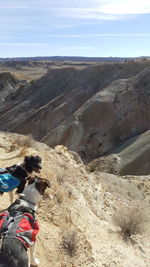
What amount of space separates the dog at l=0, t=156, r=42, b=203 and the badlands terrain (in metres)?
1.12

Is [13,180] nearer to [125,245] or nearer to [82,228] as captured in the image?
[82,228]

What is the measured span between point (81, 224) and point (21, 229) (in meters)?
4.29

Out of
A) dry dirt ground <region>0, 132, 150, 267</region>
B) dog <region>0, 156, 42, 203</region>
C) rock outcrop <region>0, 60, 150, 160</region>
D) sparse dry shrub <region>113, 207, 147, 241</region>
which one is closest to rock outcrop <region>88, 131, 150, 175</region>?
rock outcrop <region>0, 60, 150, 160</region>

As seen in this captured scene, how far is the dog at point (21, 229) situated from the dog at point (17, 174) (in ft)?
2.79

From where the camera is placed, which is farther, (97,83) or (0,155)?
(97,83)

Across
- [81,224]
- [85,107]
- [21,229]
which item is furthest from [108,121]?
[21,229]

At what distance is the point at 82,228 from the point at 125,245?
135cm

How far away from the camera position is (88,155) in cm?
4088

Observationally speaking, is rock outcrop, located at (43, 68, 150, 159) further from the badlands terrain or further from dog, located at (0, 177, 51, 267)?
dog, located at (0, 177, 51, 267)

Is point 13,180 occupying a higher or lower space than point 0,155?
higher

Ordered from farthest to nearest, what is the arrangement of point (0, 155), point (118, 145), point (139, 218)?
point (118, 145)
point (0, 155)
point (139, 218)

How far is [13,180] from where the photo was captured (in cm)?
670

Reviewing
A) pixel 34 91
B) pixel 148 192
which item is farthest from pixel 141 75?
pixel 148 192

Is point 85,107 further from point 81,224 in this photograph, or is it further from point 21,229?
point 21,229
